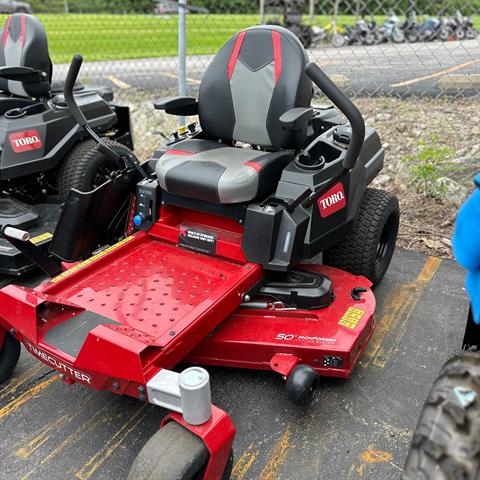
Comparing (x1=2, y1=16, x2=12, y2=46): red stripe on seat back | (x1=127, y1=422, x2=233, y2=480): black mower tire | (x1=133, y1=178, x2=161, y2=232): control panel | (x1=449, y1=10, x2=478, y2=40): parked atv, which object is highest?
(x1=2, y1=16, x2=12, y2=46): red stripe on seat back

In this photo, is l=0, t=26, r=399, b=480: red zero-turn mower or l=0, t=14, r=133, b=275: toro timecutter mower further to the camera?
l=0, t=14, r=133, b=275: toro timecutter mower

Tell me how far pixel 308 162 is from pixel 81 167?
1.85 m

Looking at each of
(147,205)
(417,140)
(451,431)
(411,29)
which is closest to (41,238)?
(147,205)

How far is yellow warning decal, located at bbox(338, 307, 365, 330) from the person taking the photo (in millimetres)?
2473

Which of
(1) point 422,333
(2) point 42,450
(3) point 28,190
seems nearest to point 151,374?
(2) point 42,450

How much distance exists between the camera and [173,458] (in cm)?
166

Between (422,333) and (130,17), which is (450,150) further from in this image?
(130,17)

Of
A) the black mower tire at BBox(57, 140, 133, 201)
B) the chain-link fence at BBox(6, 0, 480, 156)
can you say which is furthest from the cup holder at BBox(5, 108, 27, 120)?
the chain-link fence at BBox(6, 0, 480, 156)

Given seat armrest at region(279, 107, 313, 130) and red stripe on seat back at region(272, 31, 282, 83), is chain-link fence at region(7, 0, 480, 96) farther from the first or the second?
seat armrest at region(279, 107, 313, 130)

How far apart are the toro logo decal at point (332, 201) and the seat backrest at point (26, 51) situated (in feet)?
8.22

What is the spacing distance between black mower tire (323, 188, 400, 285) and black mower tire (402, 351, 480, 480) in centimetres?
172

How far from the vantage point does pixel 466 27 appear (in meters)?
11.0

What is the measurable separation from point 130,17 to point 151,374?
30.8ft

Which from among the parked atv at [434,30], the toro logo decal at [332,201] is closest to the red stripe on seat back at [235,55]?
the toro logo decal at [332,201]
